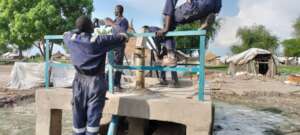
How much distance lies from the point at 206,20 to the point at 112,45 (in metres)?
1.28

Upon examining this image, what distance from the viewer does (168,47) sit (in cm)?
452

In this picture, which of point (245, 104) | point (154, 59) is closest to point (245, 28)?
point (245, 104)

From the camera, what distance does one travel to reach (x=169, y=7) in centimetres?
404

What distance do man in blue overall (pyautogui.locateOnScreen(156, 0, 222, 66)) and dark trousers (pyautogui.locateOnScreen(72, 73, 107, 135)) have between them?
1.01m

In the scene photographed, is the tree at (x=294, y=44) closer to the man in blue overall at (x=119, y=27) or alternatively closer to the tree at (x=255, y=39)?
the tree at (x=255, y=39)

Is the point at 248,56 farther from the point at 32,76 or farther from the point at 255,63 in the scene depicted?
the point at 32,76

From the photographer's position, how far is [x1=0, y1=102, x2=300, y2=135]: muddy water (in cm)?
733

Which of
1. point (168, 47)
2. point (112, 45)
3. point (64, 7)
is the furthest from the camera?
point (64, 7)

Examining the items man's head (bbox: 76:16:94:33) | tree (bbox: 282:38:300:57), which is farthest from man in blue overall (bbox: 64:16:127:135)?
tree (bbox: 282:38:300:57)

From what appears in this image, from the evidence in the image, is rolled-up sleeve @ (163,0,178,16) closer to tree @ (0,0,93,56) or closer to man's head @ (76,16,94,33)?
man's head @ (76,16,94,33)

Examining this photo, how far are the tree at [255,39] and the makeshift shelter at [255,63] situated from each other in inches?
1240

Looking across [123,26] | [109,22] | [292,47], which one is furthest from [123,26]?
[292,47]

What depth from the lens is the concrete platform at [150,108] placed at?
340cm

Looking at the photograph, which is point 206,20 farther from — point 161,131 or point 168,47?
point 161,131
